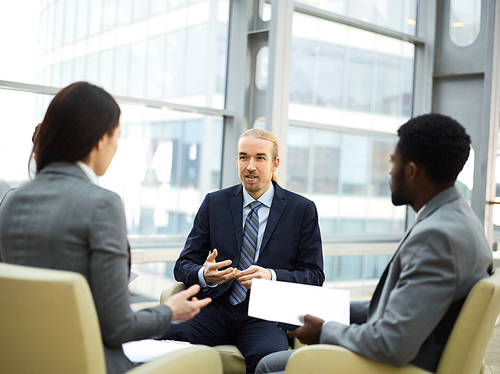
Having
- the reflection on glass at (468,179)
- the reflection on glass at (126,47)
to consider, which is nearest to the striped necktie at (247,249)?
the reflection on glass at (126,47)

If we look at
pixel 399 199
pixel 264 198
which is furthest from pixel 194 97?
pixel 399 199

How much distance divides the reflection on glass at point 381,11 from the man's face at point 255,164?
8.96ft

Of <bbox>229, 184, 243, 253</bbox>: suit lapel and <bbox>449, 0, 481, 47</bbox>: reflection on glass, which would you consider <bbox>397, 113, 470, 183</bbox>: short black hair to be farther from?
<bbox>449, 0, 481, 47</bbox>: reflection on glass

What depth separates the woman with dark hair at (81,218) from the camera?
1.29 m

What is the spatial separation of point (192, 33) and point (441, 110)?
3043 millimetres

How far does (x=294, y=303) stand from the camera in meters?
1.81

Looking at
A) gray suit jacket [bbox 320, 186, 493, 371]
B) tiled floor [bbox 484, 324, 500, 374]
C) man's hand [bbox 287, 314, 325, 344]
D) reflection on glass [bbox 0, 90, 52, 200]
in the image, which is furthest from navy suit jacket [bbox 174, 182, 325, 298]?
tiled floor [bbox 484, 324, 500, 374]

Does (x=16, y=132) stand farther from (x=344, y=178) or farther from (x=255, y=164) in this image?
(x=344, y=178)

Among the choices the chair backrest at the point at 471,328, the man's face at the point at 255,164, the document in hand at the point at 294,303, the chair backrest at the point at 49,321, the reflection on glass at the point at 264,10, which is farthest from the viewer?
the reflection on glass at the point at 264,10

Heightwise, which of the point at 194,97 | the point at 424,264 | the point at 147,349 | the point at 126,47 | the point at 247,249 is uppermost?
the point at 126,47

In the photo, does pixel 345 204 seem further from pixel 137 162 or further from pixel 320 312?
pixel 320 312

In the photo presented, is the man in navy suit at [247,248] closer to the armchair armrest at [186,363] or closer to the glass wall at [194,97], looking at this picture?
the armchair armrest at [186,363]

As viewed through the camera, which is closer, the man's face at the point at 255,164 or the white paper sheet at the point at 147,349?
the white paper sheet at the point at 147,349

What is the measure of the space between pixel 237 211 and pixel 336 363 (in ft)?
4.07
